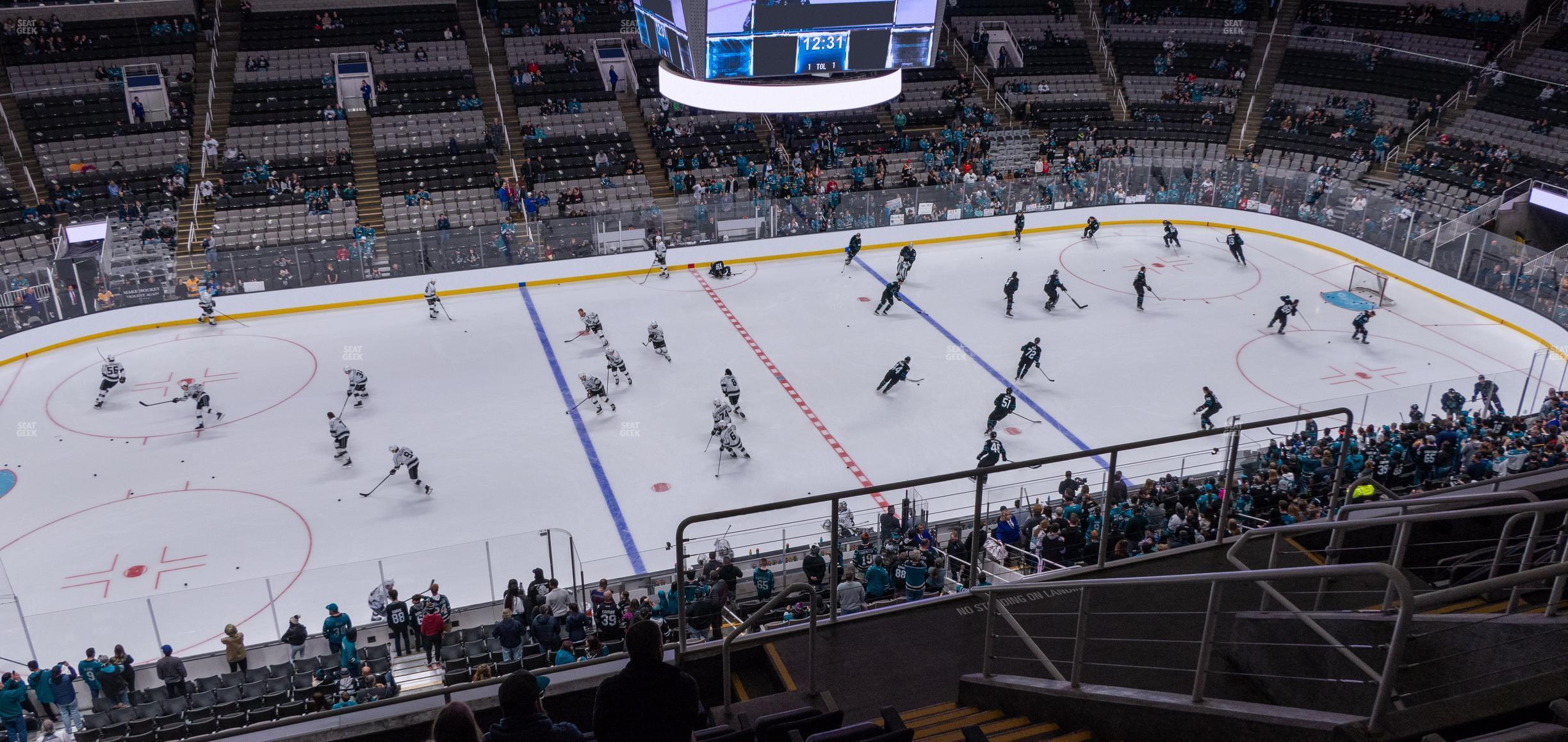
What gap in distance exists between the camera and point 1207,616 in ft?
14.6

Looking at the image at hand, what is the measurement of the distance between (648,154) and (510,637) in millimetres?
21349

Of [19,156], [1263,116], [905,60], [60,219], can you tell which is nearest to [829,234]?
[905,60]

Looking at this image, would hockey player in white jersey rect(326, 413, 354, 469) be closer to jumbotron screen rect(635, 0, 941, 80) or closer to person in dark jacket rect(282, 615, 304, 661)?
person in dark jacket rect(282, 615, 304, 661)

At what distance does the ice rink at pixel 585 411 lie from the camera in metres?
13.8

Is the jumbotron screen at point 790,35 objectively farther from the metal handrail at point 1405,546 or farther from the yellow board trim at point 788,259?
the metal handrail at point 1405,546

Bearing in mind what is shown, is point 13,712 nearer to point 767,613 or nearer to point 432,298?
point 767,613

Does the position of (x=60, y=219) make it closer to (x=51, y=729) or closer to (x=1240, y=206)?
(x=51, y=729)

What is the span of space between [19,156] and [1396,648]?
31031mm

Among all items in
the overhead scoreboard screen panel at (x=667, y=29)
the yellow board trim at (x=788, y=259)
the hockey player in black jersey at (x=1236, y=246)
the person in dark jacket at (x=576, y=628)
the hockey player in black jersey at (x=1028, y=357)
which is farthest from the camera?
the hockey player in black jersey at (x=1236, y=246)

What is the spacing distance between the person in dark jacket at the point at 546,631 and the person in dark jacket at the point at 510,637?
0.16m

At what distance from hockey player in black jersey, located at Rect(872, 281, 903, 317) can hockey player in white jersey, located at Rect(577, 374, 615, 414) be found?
272 inches

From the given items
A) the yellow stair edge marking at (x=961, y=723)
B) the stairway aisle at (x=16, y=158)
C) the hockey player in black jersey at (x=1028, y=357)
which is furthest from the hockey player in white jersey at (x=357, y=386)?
the yellow stair edge marking at (x=961, y=723)

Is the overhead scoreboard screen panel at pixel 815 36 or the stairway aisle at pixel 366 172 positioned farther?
the stairway aisle at pixel 366 172

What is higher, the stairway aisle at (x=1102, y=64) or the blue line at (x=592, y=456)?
the stairway aisle at (x=1102, y=64)
